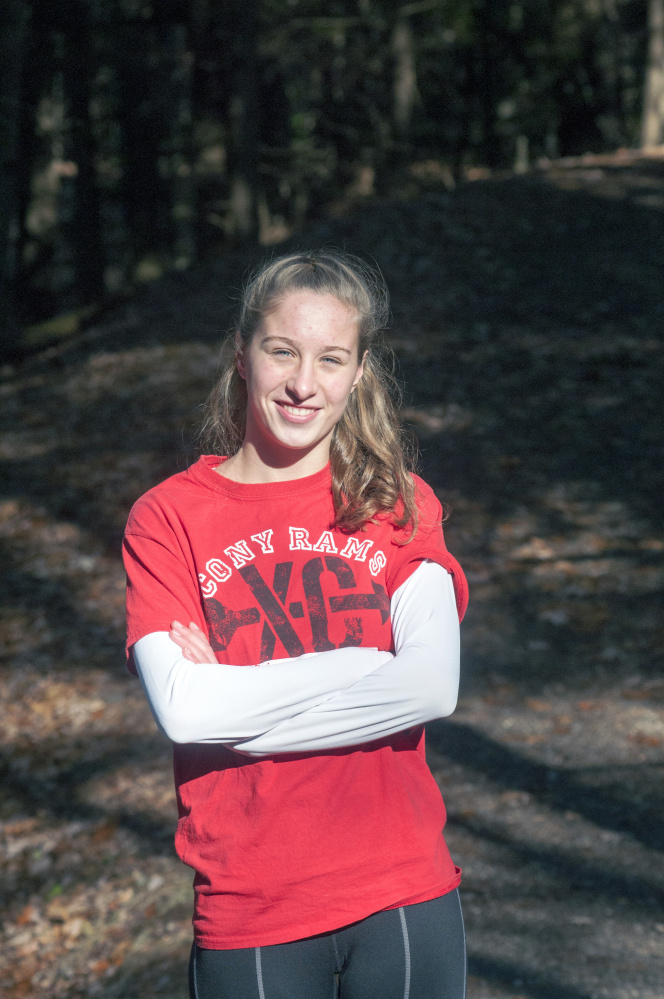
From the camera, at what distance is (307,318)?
2.12 m

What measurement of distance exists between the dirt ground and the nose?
277cm

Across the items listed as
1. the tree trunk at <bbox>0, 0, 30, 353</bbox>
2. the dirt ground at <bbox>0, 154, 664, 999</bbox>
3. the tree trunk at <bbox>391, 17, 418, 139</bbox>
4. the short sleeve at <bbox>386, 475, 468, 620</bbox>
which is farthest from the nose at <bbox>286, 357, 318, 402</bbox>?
the tree trunk at <bbox>391, 17, 418, 139</bbox>

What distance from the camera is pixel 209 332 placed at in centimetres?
1264

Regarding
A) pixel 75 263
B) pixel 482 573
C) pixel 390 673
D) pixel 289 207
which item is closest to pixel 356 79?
pixel 289 207

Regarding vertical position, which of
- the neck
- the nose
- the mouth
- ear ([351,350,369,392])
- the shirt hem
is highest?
the nose

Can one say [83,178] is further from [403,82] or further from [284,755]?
[284,755]

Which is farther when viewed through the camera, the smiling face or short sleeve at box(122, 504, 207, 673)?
the smiling face

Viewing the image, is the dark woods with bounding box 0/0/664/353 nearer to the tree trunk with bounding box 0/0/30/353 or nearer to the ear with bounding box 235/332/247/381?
the tree trunk with bounding box 0/0/30/353

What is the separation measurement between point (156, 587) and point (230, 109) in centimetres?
1760

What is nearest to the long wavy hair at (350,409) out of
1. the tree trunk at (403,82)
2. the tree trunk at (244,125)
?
the tree trunk at (244,125)

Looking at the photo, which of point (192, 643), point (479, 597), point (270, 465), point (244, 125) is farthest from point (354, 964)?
point (244, 125)

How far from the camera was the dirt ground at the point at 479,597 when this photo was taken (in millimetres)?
4328

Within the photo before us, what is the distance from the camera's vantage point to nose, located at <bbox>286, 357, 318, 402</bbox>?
2.10 metres

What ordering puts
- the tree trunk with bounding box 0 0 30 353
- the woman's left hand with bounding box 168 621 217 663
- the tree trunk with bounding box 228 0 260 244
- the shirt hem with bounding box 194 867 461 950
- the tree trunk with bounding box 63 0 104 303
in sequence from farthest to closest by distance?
the tree trunk with bounding box 63 0 104 303 < the tree trunk with bounding box 228 0 260 244 < the tree trunk with bounding box 0 0 30 353 < the woman's left hand with bounding box 168 621 217 663 < the shirt hem with bounding box 194 867 461 950
